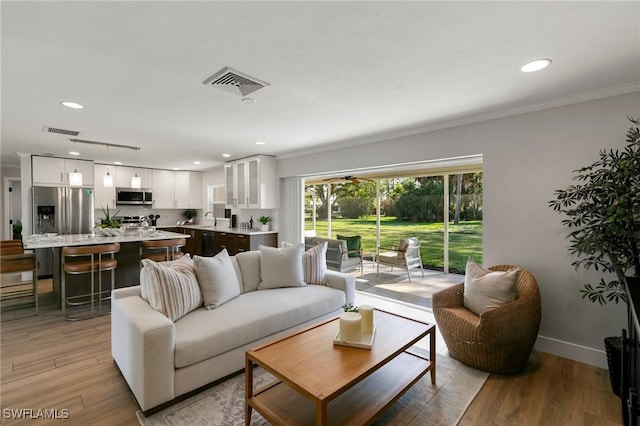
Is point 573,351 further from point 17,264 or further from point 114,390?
point 17,264

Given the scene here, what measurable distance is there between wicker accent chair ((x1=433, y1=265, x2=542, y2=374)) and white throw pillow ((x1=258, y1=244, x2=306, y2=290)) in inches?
62.1

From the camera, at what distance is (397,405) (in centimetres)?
206

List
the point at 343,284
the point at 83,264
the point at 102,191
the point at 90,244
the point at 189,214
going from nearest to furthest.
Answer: the point at 343,284 < the point at 83,264 < the point at 90,244 < the point at 102,191 < the point at 189,214

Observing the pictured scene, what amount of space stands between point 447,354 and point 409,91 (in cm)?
242

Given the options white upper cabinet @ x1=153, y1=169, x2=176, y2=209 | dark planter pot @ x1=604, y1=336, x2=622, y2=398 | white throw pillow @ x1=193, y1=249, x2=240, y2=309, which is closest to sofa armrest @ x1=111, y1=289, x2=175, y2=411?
white throw pillow @ x1=193, y1=249, x2=240, y2=309

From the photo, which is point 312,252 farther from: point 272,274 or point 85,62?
point 85,62

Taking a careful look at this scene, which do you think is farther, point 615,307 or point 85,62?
point 615,307

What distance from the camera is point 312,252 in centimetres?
360

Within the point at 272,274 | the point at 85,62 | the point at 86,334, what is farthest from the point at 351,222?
the point at 85,62

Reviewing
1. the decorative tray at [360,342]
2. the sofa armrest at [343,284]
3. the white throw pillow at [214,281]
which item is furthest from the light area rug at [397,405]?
the sofa armrest at [343,284]

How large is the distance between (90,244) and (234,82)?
10.2ft

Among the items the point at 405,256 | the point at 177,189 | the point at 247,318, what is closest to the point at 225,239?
the point at 177,189

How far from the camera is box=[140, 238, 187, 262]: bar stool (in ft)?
13.6

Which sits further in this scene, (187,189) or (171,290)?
(187,189)
